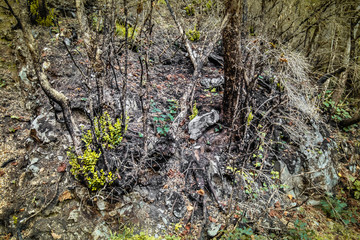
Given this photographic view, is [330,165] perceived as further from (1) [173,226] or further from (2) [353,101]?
(1) [173,226]

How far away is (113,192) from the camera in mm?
3293

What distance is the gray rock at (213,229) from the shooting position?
3.33m

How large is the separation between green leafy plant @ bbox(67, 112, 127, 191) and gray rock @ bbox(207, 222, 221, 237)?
196 cm

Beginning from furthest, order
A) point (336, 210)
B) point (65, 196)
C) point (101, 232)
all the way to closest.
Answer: point (336, 210), point (65, 196), point (101, 232)

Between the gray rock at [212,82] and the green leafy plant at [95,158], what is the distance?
10.1 ft

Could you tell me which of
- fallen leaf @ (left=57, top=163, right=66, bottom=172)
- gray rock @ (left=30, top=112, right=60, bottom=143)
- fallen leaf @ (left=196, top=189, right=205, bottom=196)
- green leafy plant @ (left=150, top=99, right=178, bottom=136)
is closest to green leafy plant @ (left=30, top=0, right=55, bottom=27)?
gray rock @ (left=30, top=112, right=60, bottom=143)

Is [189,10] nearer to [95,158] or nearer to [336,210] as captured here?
[95,158]

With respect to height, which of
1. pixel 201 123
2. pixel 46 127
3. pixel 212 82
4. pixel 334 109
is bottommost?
pixel 334 109

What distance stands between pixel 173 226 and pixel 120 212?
3.22 ft

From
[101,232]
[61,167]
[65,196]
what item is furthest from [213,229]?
[61,167]

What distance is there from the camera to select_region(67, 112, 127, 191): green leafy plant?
9.64ft

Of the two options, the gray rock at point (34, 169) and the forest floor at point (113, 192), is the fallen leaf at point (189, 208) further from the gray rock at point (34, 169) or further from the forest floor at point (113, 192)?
the gray rock at point (34, 169)

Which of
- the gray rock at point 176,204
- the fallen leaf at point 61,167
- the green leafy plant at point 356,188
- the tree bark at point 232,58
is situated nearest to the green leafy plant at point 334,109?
the green leafy plant at point 356,188

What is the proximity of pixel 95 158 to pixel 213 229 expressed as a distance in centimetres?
243
